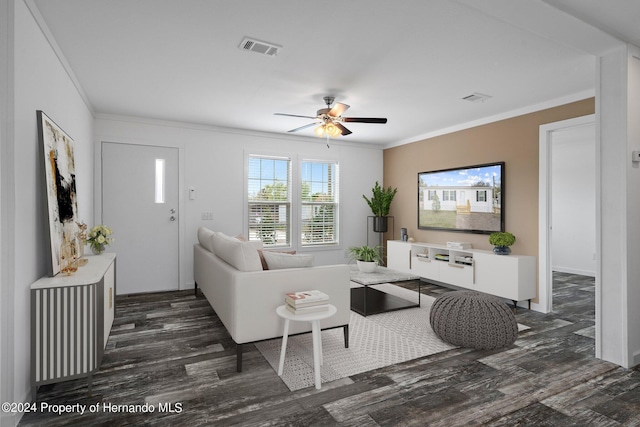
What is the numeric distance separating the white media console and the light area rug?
1.11 m

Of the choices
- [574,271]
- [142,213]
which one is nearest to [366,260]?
[142,213]

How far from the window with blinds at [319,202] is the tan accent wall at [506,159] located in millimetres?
1324

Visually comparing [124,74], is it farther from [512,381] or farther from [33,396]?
[512,381]

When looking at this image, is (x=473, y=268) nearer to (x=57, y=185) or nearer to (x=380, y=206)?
(x=380, y=206)

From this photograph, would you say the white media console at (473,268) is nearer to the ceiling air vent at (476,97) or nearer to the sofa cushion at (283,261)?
the ceiling air vent at (476,97)

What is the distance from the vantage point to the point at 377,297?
183 inches

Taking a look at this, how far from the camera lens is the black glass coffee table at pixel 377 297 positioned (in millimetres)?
3921

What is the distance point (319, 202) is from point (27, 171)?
14.9ft

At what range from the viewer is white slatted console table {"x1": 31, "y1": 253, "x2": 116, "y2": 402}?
211cm

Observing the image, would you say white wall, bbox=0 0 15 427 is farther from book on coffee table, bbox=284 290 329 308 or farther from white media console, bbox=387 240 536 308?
white media console, bbox=387 240 536 308

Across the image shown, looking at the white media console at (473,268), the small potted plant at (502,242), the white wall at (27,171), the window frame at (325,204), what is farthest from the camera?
the window frame at (325,204)

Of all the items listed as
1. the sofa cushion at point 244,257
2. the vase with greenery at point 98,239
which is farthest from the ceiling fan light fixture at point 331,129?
the vase with greenery at point 98,239

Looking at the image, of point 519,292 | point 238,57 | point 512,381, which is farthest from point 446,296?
point 238,57

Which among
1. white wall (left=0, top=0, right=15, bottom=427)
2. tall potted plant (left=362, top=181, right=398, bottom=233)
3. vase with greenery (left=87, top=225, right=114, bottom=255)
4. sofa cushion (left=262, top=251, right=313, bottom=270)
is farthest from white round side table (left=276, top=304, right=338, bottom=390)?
tall potted plant (left=362, top=181, right=398, bottom=233)
